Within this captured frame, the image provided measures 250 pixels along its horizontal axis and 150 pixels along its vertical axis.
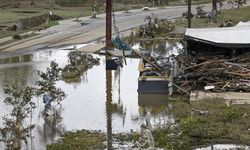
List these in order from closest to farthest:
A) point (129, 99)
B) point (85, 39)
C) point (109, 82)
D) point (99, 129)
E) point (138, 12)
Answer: point (99, 129) < point (129, 99) < point (109, 82) < point (85, 39) < point (138, 12)

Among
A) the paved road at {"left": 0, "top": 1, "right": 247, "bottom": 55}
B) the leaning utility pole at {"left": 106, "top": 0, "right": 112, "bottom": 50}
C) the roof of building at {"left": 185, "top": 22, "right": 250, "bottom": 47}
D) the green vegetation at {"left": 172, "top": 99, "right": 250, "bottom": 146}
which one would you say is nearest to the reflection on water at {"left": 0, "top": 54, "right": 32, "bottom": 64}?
the paved road at {"left": 0, "top": 1, "right": 247, "bottom": 55}

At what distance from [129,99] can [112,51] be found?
12942 mm

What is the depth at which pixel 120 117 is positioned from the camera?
21.2 m

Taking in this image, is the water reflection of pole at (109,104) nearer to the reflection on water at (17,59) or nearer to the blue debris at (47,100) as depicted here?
the blue debris at (47,100)

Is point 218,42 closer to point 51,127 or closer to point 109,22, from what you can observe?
point 51,127

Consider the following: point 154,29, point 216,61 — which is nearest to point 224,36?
point 216,61

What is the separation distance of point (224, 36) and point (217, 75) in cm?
391

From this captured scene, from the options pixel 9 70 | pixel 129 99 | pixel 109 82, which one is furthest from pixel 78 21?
pixel 129 99

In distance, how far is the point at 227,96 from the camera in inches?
904

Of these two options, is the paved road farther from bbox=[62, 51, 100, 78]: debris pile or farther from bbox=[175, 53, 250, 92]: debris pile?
bbox=[175, 53, 250, 92]: debris pile

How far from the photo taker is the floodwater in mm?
19844

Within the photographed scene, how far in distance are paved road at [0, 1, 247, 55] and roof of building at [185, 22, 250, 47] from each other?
1703cm

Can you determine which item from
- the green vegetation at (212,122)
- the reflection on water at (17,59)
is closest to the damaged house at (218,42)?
the green vegetation at (212,122)

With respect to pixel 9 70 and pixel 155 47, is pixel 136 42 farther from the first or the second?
pixel 9 70
